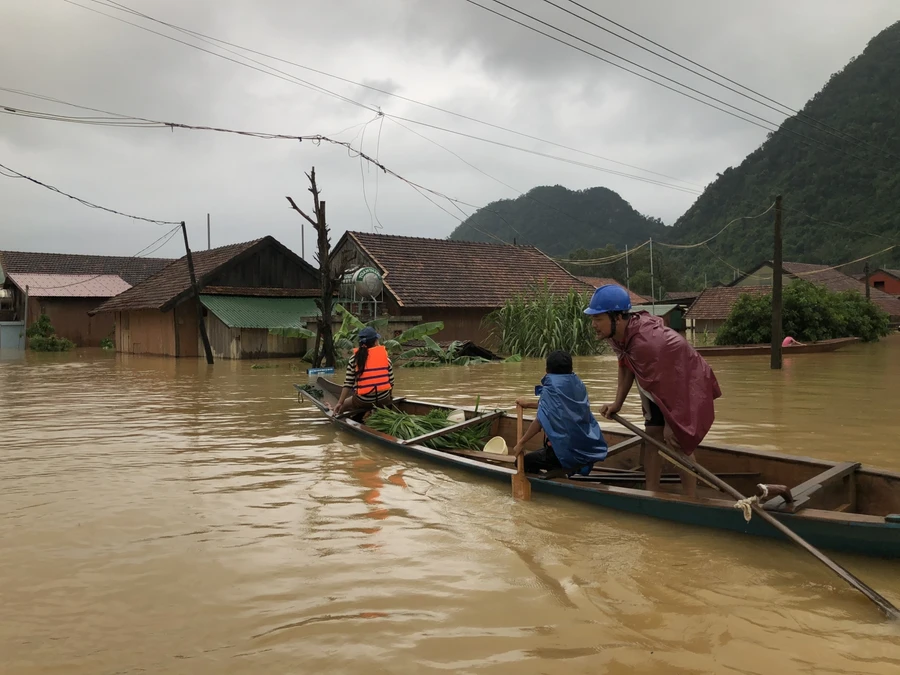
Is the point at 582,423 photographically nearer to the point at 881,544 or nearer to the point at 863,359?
the point at 881,544

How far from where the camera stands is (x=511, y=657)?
3.22 meters

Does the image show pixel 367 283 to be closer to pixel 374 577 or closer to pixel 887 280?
pixel 374 577

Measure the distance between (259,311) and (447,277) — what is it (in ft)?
24.2

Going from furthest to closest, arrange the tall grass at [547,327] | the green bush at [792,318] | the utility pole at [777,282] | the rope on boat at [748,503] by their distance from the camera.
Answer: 1. the green bush at [792,318]
2. the tall grass at [547,327]
3. the utility pole at [777,282]
4. the rope on boat at [748,503]

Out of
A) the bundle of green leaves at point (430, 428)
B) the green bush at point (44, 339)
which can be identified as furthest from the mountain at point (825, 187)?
the bundle of green leaves at point (430, 428)

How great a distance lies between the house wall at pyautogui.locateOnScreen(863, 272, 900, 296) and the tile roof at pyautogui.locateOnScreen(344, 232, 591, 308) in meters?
37.2

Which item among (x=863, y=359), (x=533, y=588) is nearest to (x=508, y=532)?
(x=533, y=588)

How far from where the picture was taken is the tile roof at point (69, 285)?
1363 inches

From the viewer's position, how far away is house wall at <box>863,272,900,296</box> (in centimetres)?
5550

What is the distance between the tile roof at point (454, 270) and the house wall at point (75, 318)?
53.2 feet

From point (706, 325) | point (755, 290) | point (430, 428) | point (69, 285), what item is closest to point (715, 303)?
point (706, 325)

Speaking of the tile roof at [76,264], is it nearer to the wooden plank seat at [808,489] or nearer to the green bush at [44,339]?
the green bush at [44,339]

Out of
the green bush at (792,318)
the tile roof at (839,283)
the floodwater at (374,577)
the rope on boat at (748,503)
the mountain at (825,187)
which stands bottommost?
the floodwater at (374,577)

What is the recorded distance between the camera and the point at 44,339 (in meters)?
32.2
